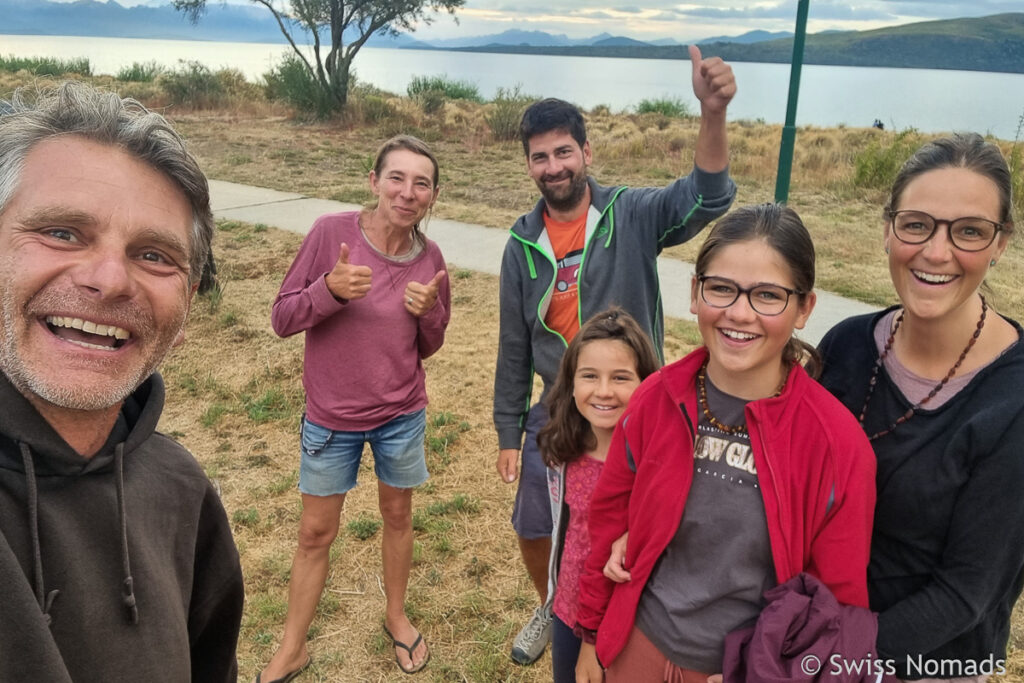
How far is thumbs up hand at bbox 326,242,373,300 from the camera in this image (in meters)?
2.30

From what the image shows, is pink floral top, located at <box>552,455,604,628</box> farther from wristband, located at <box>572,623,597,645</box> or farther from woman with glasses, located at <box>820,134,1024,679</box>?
woman with glasses, located at <box>820,134,1024,679</box>

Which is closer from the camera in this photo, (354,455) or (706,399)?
(706,399)

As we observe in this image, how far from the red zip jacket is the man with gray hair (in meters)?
0.96

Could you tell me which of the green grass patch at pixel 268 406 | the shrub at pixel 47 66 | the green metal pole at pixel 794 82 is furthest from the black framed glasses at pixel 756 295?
the shrub at pixel 47 66

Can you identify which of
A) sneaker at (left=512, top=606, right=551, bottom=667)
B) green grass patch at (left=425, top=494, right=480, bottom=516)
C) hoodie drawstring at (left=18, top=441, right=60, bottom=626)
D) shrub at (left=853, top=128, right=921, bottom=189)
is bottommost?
sneaker at (left=512, top=606, right=551, bottom=667)

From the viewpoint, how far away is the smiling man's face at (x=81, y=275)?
109 cm

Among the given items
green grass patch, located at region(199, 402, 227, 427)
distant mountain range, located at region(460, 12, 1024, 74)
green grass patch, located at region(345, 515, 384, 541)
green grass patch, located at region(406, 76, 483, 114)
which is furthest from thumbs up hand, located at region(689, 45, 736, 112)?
distant mountain range, located at region(460, 12, 1024, 74)

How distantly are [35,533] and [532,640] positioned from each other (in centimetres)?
219

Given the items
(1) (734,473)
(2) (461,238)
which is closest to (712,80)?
(1) (734,473)

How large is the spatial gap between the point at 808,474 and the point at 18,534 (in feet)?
4.57

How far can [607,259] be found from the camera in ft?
8.04

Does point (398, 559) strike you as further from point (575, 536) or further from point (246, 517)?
point (246, 517)

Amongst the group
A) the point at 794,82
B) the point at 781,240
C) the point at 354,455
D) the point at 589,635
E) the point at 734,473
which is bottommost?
the point at 589,635

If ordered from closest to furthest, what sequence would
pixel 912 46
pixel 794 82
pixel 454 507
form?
pixel 454 507 → pixel 794 82 → pixel 912 46
